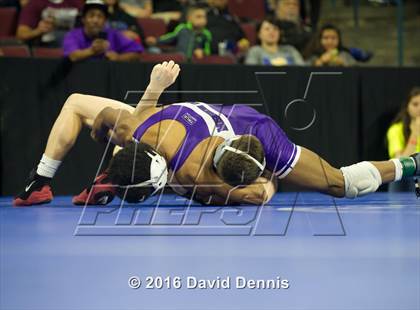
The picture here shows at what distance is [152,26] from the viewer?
7.96 metres

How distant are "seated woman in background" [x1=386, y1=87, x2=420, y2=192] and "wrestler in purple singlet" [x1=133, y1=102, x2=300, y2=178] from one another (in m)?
2.26

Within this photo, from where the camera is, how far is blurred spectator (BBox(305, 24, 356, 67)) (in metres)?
7.35

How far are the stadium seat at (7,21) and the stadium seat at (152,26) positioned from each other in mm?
1146

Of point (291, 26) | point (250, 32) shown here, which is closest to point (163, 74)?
point (291, 26)

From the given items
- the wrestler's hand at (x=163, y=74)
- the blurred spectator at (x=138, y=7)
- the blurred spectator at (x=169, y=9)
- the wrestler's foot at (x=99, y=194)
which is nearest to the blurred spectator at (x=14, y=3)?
the blurred spectator at (x=138, y=7)

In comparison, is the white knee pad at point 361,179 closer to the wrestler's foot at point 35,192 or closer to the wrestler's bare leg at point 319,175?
the wrestler's bare leg at point 319,175

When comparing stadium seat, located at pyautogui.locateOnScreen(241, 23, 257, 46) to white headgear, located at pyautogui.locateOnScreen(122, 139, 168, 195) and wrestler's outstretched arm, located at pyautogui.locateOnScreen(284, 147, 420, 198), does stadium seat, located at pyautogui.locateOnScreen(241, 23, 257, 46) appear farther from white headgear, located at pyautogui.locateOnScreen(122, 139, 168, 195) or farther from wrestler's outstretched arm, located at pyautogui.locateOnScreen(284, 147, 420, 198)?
white headgear, located at pyautogui.locateOnScreen(122, 139, 168, 195)

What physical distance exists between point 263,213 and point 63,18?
9.61 ft

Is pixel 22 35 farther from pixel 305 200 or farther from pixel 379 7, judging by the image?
pixel 379 7

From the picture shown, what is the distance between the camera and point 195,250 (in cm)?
349

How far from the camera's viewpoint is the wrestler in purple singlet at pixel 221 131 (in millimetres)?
4457

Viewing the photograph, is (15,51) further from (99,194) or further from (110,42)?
(99,194)

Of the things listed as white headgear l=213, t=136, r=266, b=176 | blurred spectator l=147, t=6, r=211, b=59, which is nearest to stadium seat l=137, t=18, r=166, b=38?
blurred spectator l=147, t=6, r=211, b=59

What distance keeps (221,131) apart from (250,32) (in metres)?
4.02
